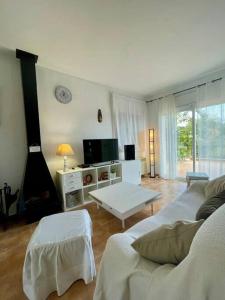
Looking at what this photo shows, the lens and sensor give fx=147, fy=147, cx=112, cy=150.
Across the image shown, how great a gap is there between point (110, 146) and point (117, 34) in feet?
6.50

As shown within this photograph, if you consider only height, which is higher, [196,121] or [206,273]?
[196,121]

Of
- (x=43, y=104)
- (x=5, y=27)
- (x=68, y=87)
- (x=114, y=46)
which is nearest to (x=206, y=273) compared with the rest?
(x=114, y=46)

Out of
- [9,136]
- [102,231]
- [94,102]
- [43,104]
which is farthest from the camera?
[94,102]

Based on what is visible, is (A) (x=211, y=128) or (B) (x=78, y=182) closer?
(B) (x=78, y=182)

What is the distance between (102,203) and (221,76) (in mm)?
3340

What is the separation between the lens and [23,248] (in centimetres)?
168

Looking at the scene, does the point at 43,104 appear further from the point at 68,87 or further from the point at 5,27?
the point at 5,27

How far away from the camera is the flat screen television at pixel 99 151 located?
294 cm

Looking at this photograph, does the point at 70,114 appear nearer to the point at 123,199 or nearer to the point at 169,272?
the point at 123,199

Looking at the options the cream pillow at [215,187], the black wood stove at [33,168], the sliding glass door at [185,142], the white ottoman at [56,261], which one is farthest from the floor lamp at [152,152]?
the white ottoman at [56,261]

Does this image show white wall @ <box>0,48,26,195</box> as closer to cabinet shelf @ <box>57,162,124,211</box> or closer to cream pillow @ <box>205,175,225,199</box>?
cabinet shelf @ <box>57,162,124,211</box>

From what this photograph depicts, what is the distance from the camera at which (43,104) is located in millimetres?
2633

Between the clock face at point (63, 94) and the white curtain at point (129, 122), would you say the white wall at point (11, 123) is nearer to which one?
the clock face at point (63, 94)

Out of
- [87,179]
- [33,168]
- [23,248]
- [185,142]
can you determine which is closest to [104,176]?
[87,179]
